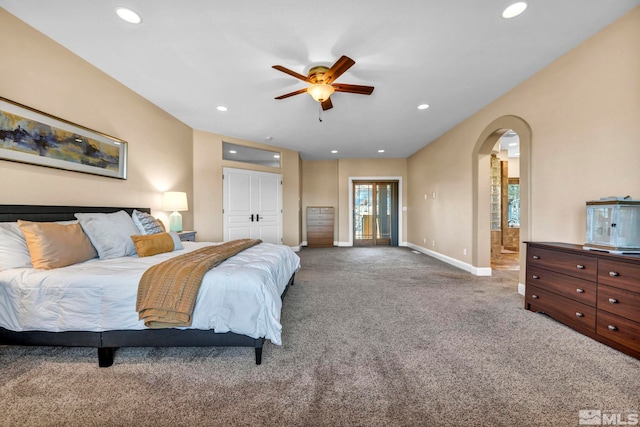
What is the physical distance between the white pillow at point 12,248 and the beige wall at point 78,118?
0.45 meters

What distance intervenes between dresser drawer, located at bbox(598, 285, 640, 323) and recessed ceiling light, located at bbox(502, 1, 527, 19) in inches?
90.0

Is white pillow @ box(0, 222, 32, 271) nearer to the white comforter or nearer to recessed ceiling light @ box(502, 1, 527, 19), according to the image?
the white comforter

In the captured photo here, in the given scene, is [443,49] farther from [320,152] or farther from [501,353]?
[320,152]

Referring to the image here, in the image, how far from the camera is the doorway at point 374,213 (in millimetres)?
7730

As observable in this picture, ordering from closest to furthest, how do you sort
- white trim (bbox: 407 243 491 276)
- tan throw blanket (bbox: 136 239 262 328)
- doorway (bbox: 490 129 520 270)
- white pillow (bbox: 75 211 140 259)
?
tan throw blanket (bbox: 136 239 262 328)
white pillow (bbox: 75 211 140 259)
white trim (bbox: 407 243 491 276)
doorway (bbox: 490 129 520 270)

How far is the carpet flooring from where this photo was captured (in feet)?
4.22

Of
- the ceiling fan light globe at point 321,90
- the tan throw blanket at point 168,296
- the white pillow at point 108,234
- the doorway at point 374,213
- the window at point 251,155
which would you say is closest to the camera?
the tan throw blanket at point 168,296

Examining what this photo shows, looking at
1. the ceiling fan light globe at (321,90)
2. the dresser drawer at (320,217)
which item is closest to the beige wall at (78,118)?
the ceiling fan light globe at (321,90)

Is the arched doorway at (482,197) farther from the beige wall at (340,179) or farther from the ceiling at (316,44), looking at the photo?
the beige wall at (340,179)

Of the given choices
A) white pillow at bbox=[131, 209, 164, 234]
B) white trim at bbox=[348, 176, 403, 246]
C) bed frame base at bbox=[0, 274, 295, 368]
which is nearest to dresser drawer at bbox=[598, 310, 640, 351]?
bed frame base at bbox=[0, 274, 295, 368]

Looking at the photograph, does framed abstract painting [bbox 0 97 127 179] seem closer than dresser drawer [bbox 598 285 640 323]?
No

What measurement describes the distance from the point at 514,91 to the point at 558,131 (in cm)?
90

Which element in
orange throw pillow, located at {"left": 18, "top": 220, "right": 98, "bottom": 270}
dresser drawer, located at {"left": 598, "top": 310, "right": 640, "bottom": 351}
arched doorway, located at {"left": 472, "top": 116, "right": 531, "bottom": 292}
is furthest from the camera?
arched doorway, located at {"left": 472, "top": 116, "right": 531, "bottom": 292}

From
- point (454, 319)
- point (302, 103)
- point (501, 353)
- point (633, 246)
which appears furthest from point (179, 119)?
point (633, 246)
